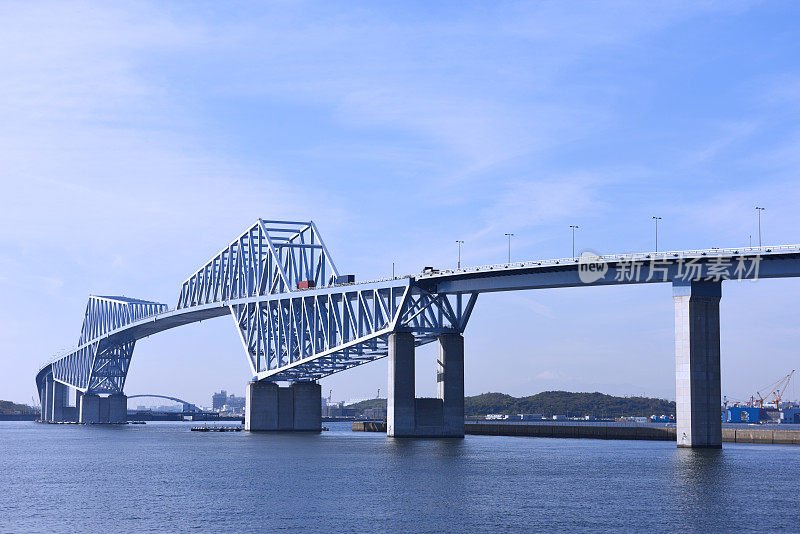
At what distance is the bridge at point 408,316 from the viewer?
103375 mm

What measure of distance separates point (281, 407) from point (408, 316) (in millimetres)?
49105

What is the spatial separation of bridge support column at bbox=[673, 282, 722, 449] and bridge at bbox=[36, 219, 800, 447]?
101 mm

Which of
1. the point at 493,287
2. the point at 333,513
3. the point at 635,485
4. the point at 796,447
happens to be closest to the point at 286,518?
the point at 333,513

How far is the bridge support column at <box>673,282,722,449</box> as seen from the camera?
10306cm

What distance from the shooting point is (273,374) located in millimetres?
172250

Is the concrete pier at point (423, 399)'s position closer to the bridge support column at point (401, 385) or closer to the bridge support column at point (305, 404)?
the bridge support column at point (401, 385)

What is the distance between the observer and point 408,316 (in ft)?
449

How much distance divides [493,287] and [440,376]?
16365 mm

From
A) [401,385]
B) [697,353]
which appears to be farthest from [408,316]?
[697,353]

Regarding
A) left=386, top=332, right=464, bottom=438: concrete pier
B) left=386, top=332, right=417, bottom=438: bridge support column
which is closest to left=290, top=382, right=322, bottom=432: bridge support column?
left=386, top=332, right=464, bottom=438: concrete pier

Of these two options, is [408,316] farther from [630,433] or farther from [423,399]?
[630,433]

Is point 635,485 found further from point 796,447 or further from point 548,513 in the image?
point 796,447

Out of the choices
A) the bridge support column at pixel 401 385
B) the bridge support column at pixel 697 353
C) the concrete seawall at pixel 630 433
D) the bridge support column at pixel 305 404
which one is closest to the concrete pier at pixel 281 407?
the bridge support column at pixel 305 404

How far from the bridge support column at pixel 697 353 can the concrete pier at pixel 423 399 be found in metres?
37.9
